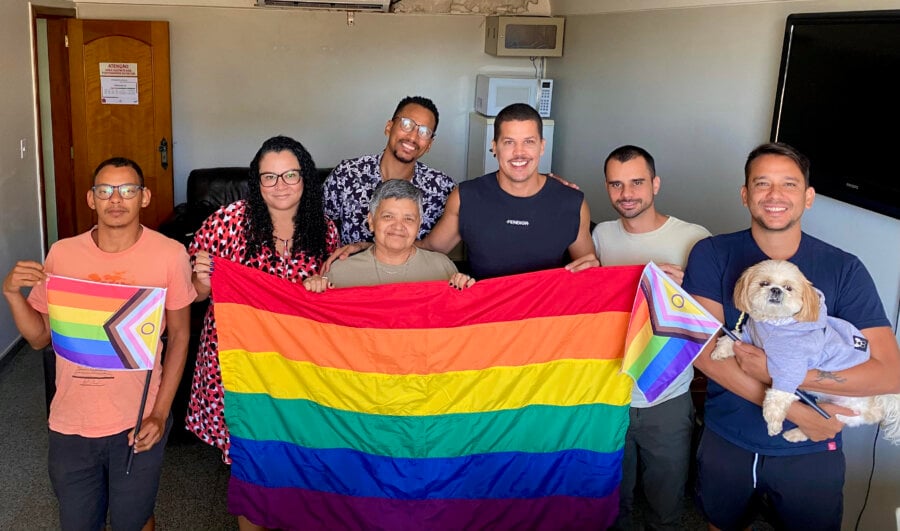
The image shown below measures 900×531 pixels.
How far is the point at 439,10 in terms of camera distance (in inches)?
289

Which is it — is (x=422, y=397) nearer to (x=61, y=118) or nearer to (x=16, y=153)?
(x=16, y=153)

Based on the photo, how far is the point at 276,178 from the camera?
2658mm

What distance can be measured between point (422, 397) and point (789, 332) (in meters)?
1.12

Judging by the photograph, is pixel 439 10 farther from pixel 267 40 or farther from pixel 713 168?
pixel 713 168

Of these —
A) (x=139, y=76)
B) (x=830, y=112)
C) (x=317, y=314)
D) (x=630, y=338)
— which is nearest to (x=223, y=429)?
(x=317, y=314)

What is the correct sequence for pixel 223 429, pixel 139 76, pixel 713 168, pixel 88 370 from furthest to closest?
pixel 139 76 < pixel 713 168 < pixel 223 429 < pixel 88 370

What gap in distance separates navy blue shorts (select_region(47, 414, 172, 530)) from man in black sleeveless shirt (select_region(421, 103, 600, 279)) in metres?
1.25

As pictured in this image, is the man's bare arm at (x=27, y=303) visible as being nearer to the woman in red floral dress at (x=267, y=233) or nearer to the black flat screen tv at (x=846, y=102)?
the woman in red floral dress at (x=267, y=233)

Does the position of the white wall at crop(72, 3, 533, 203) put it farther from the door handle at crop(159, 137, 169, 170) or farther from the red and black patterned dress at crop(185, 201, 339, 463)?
the red and black patterned dress at crop(185, 201, 339, 463)

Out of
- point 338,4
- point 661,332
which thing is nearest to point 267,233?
point 661,332

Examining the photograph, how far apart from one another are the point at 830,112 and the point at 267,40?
5.16 meters

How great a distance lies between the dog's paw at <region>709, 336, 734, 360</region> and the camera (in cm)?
233

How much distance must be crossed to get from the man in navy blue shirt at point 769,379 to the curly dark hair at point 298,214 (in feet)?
3.99

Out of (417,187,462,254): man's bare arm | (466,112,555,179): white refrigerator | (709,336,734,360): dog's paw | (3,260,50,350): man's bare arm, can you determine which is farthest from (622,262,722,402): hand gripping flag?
(466,112,555,179): white refrigerator
